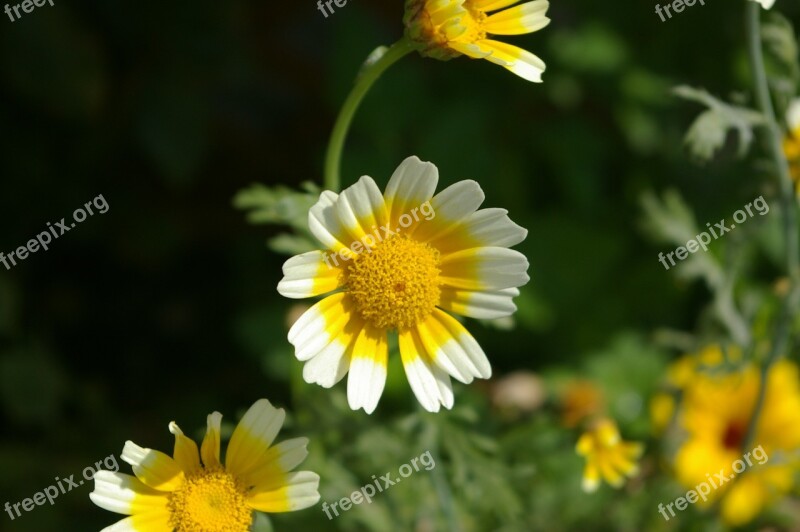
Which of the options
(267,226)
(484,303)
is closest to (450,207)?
(484,303)

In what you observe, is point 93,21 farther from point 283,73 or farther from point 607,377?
point 607,377

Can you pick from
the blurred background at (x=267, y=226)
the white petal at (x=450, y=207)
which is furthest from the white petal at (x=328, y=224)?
the blurred background at (x=267, y=226)

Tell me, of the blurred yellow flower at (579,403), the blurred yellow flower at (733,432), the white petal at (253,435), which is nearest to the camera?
the white petal at (253,435)

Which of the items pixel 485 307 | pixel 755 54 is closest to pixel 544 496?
pixel 485 307

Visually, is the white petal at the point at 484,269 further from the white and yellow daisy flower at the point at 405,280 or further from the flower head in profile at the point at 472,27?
the flower head in profile at the point at 472,27

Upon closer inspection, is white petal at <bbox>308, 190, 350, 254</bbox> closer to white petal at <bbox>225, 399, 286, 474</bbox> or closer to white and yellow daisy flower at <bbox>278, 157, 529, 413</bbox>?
white and yellow daisy flower at <bbox>278, 157, 529, 413</bbox>

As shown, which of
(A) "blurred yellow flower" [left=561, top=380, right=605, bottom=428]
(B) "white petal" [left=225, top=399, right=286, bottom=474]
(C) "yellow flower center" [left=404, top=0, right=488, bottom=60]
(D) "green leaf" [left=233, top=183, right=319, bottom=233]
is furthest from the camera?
(A) "blurred yellow flower" [left=561, top=380, right=605, bottom=428]

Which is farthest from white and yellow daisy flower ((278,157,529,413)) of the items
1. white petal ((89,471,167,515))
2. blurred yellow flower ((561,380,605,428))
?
blurred yellow flower ((561,380,605,428))

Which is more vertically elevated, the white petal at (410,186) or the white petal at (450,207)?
the white petal at (410,186)
